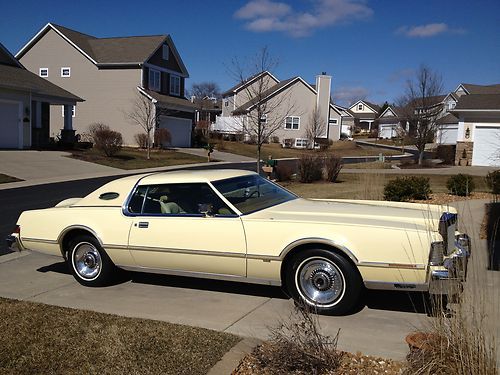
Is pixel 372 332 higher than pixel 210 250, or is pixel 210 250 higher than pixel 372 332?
pixel 210 250

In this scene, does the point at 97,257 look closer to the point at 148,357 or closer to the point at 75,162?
the point at 148,357

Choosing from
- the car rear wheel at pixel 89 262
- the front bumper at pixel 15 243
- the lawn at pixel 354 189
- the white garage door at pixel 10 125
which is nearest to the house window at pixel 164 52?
the white garage door at pixel 10 125

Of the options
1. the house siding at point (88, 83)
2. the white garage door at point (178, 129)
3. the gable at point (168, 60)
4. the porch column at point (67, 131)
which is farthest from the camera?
the white garage door at point (178, 129)

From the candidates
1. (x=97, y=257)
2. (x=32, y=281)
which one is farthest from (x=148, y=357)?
(x=32, y=281)

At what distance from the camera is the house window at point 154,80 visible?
39.2 metres

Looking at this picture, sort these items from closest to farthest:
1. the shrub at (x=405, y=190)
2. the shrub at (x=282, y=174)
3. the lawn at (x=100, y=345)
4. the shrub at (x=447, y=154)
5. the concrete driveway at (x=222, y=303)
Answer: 1. the lawn at (x=100, y=345)
2. the concrete driveway at (x=222, y=303)
3. the shrub at (x=405, y=190)
4. the shrub at (x=282, y=174)
5. the shrub at (x=447, y=154)

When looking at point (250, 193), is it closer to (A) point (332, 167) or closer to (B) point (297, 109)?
(A) point (332, 167)

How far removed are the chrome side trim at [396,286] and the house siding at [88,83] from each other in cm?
3569

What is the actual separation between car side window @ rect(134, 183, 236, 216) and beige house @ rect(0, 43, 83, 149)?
80.8ft

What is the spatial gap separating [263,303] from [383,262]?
1.42 m

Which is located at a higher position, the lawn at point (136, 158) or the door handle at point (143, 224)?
the door handle at point (143, 224)

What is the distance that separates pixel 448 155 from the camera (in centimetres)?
3316

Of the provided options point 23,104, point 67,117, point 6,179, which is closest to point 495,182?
point 6,179

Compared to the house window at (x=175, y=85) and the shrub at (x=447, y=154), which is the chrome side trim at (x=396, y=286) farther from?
the house window at (x=175, y=85)
